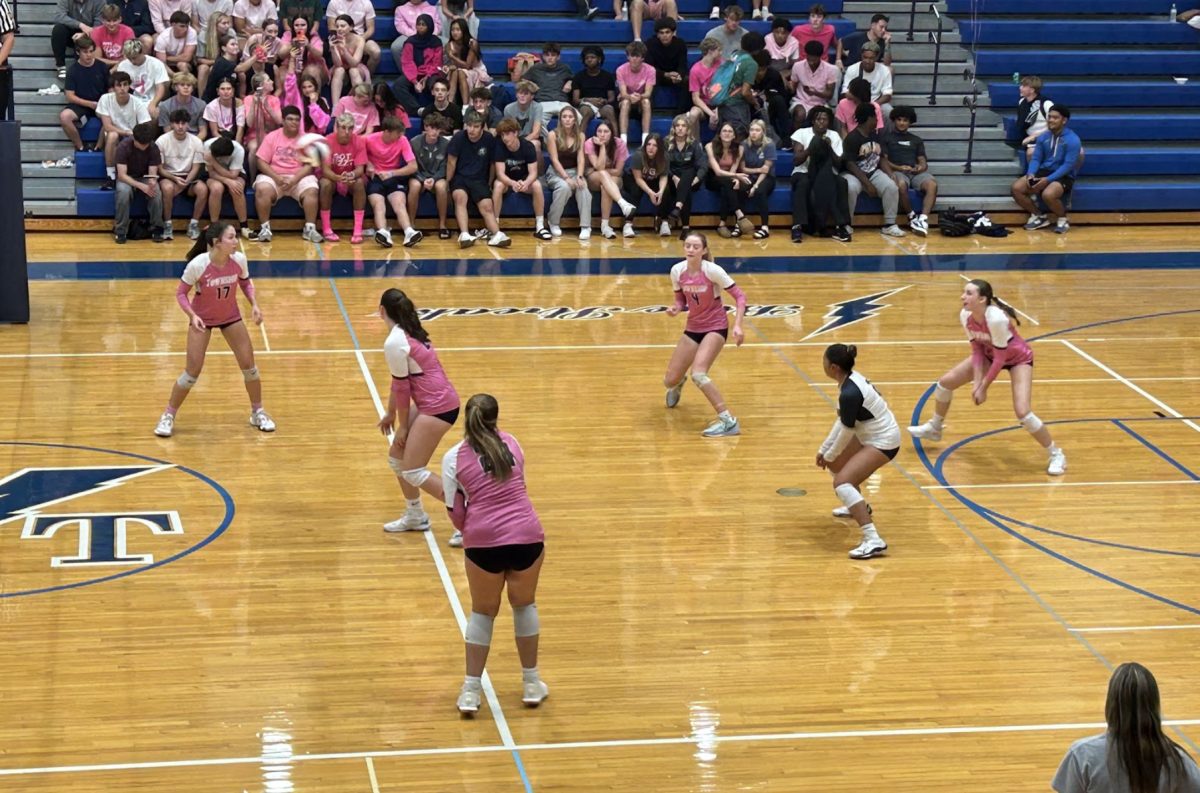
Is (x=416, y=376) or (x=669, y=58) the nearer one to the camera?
(x=416, y=376)

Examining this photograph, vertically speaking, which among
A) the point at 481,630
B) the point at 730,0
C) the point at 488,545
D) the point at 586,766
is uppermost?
the point at 730,0

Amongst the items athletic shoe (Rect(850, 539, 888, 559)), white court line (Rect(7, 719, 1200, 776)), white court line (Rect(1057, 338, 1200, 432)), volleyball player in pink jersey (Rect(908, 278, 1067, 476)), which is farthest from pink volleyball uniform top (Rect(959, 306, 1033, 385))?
white court line (Rect(7, 719, 1200, 776))

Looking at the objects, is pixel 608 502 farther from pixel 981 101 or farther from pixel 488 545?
pixel 981 101

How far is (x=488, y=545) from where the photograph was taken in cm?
834

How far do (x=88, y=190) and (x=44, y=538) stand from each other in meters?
10.4

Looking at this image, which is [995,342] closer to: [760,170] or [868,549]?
[868,549]

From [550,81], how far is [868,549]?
1251 cm

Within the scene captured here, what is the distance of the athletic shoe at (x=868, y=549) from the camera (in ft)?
36.9

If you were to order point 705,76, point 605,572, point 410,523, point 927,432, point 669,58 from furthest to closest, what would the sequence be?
point 669,58, point 705,76, point 927,432, point 410,523, point 605,572

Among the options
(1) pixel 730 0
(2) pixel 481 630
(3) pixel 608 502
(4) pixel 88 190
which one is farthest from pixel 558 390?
(1) pixel 730 0

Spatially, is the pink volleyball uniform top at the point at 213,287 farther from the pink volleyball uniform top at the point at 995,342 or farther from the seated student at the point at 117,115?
the seated student at the point at 117,115

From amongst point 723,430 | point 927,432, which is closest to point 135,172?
point 723,430

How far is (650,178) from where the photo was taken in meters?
21.5

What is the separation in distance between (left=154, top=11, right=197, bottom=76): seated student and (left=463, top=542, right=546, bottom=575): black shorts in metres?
14.9
